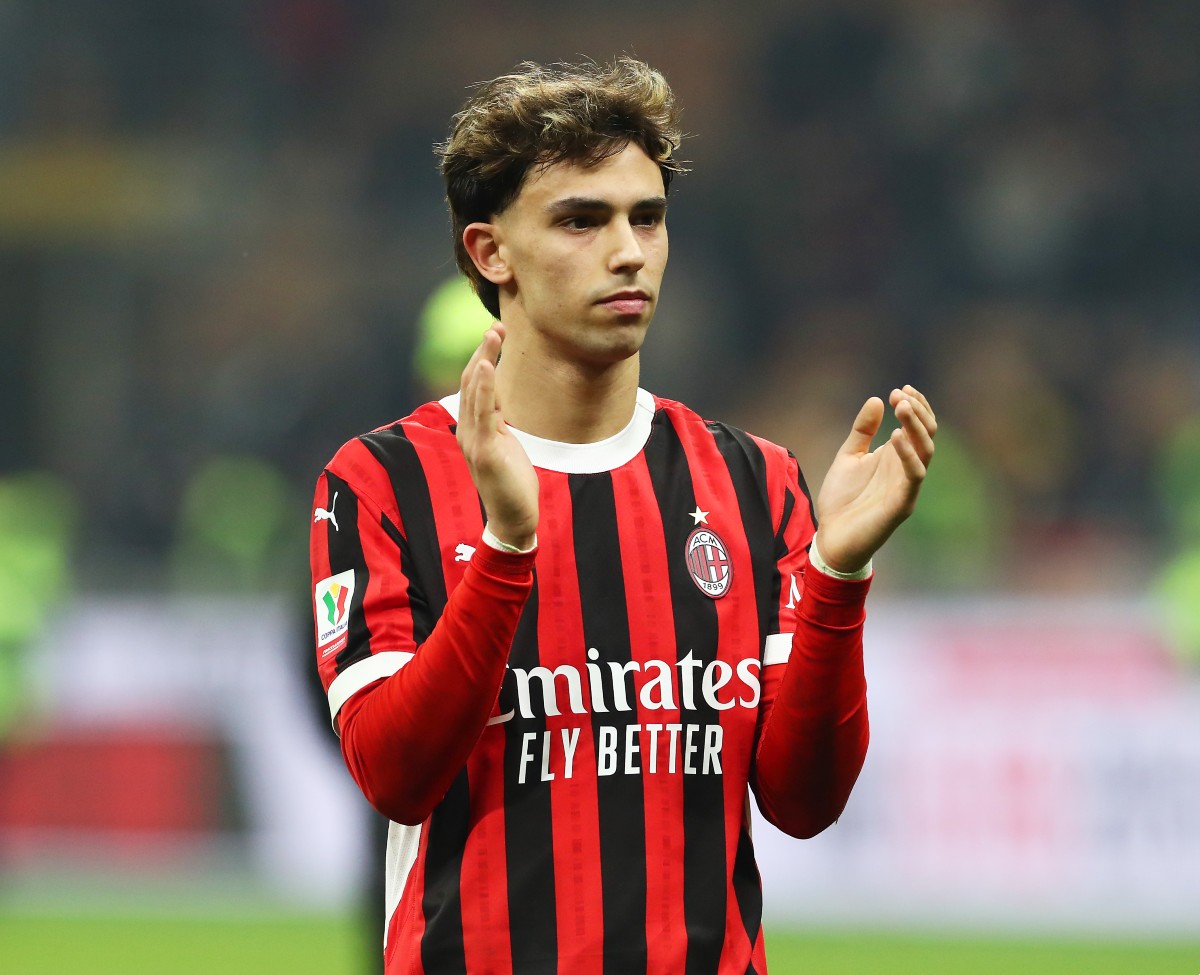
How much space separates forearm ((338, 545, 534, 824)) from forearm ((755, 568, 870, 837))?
1.34 feet

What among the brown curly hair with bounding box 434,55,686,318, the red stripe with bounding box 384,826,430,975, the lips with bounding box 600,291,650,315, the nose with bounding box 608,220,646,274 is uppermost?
the brown curly hair with bounding box 434,55,686,318

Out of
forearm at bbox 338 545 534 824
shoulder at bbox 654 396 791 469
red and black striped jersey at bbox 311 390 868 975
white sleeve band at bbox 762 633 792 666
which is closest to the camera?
forearm at bbox 338 545 534 824

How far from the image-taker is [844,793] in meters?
2.85

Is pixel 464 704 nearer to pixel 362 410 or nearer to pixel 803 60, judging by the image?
pixel 362 410

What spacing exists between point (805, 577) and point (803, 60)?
522 inches

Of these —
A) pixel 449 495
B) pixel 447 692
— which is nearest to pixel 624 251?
pixel 449 495

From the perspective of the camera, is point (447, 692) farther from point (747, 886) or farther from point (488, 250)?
point (488, 250)

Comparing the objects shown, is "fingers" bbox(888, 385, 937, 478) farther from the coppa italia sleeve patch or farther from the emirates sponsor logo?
the coppa italia sleeve patch

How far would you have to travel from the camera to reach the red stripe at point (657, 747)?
106 inches

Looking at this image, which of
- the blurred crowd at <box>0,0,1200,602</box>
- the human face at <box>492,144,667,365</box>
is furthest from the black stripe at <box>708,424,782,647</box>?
the blurred crowd at <box>0,0,1200,602</box>

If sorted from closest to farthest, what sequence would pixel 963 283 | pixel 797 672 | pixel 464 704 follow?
pixel 464 704 < pixel 797 672 < pixel 963 283

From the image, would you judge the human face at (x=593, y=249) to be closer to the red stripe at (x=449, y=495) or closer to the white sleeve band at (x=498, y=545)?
the red stripe at (x=449, y=495)

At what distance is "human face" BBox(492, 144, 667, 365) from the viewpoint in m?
2.76

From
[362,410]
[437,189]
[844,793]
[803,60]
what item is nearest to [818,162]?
[803,60]
